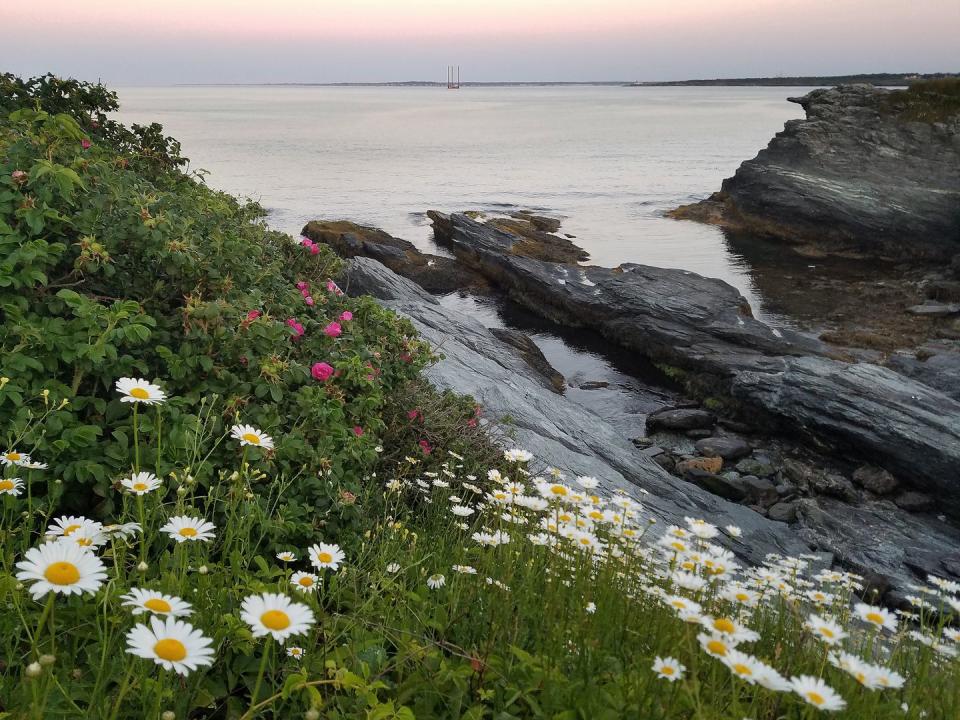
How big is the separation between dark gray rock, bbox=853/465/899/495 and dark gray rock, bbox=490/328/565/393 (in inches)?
259

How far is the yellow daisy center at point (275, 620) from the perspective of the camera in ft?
5.56

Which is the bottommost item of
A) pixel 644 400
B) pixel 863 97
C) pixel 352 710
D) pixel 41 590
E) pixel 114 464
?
pixel 644 400

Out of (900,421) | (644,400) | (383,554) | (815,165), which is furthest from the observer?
(815,165)

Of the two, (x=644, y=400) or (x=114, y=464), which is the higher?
(x=114, y=464)

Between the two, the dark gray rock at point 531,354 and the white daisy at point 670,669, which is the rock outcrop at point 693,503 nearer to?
the dark gray rock at point 531,354

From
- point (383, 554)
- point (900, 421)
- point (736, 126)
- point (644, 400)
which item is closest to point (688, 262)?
point (644, 400)

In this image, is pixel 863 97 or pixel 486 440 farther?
pixel 863 97

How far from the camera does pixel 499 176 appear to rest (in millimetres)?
62719

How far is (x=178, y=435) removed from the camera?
3578 millimetres

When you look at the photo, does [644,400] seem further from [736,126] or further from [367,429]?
[736,126]

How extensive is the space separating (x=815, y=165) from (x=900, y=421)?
95.9ft

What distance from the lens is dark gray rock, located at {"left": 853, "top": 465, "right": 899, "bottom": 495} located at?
41.1ft

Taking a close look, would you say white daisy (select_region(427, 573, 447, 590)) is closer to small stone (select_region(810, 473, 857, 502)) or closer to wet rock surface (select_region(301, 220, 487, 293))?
small stone (select_region(810, 473, 857, 502))

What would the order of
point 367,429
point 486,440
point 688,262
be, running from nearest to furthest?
point 367,429 < point 486,440 < point 688,262
